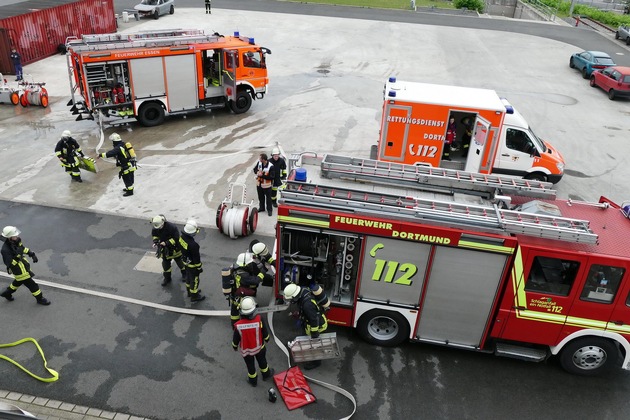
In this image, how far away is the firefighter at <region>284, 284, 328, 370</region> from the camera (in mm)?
6883

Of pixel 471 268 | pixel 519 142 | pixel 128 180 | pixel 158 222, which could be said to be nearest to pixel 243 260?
pixel 158 222

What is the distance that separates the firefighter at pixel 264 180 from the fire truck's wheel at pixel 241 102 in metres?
7.18

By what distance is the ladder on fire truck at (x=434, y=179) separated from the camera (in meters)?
8.19

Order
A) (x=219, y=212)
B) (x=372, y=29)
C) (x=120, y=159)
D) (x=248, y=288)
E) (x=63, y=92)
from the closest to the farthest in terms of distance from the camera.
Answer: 1. (x=248, y=288)
2. (x=219, y=212)
3. (x=120, y=159)
4. (x=63, y=92)
5. (x=372, y=29)

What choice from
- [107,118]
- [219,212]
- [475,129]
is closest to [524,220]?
[475,129]

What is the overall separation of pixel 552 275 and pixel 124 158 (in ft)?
31.3

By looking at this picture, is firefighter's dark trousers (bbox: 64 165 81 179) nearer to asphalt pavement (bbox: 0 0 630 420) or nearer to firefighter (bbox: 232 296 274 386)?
asphalt pavement (bbox: 0 0 630 420)

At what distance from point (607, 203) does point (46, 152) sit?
1473cm

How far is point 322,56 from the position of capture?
89.2 feet

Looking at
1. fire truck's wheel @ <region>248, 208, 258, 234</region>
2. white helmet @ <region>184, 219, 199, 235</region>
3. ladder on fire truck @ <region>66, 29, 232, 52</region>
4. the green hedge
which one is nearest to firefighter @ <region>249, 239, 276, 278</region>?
white helmet @ <region>184, 219, 199, 235</region>

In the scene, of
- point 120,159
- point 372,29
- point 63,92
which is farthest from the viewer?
point 372,29

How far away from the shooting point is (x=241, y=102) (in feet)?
60.3

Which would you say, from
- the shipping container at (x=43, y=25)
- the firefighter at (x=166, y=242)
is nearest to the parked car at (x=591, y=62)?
the firefighter at (x=166, y=242)

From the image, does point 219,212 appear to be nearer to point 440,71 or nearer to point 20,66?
point 20,66
